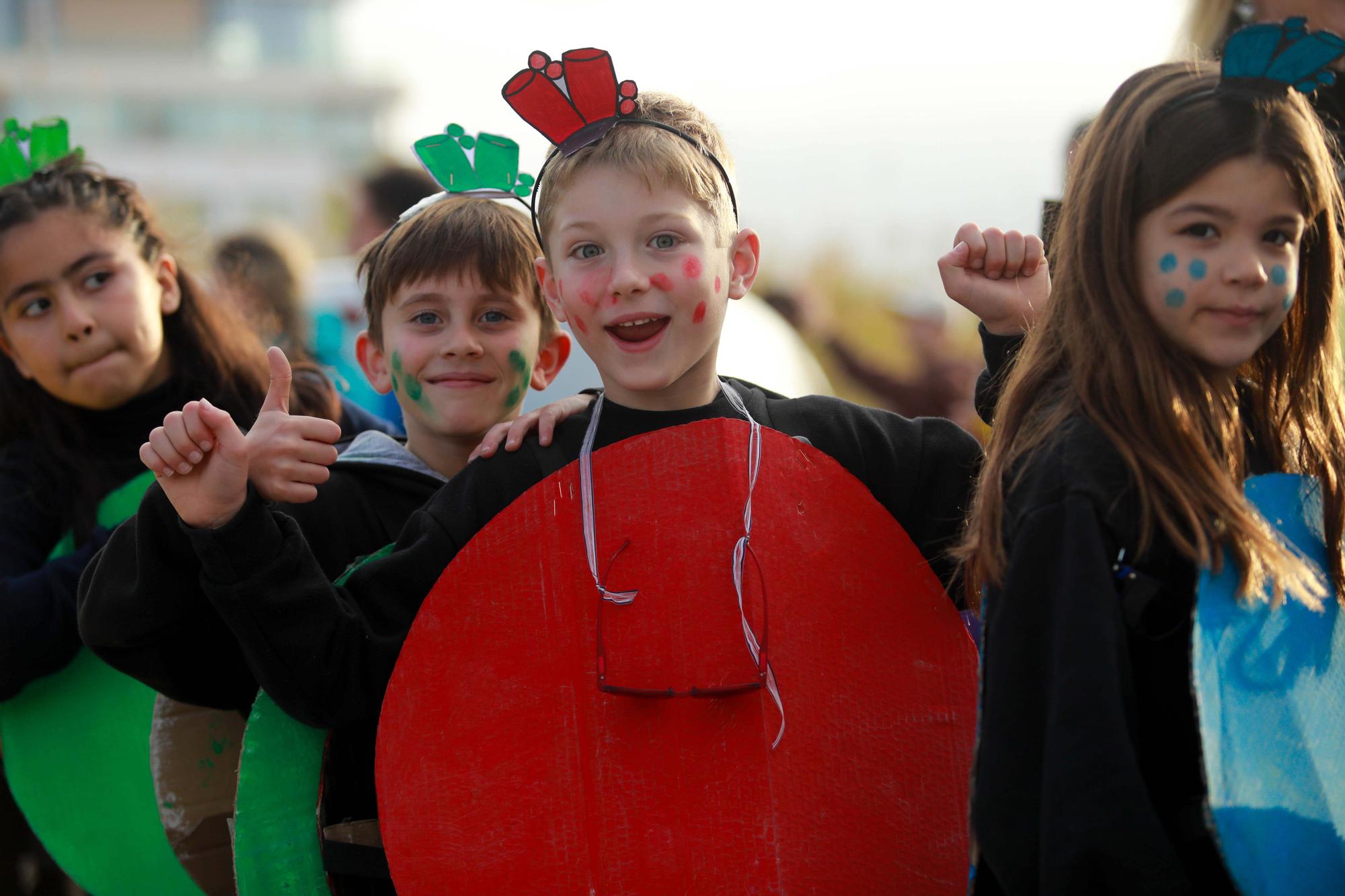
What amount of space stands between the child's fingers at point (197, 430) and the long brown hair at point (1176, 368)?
1.16m

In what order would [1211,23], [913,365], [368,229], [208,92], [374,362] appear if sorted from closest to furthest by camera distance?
[374,362]
[1211,23]
[368,229]
[913,365]
[208,92]

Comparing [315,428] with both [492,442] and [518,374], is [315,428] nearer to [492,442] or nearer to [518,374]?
[492,442]

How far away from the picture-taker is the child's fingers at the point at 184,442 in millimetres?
2039

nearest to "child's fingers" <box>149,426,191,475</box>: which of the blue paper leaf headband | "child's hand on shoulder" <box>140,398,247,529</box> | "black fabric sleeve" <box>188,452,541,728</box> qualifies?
→ "child's hand on shoulder" <box>140,398,247,529</box>

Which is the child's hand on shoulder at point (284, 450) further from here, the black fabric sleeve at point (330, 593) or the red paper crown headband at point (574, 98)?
the red paper crown headband at point (574, 98)

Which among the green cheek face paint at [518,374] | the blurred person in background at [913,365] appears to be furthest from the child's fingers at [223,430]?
the blurred person in background at [913,365]

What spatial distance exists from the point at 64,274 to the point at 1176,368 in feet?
7.31

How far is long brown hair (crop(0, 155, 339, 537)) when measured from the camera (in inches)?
112

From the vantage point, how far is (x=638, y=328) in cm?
220

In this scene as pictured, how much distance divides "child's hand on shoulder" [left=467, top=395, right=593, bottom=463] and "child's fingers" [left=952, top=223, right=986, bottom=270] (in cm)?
71

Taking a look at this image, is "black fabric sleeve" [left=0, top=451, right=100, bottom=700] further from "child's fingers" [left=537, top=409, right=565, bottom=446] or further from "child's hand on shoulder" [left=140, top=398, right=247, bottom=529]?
"child's fingers" [left=537, top=409, right=565, bottom=446]

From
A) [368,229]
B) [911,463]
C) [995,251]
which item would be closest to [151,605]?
[911,463]

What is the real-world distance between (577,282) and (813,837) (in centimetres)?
94

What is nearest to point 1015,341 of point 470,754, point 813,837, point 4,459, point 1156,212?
point 1156,212
